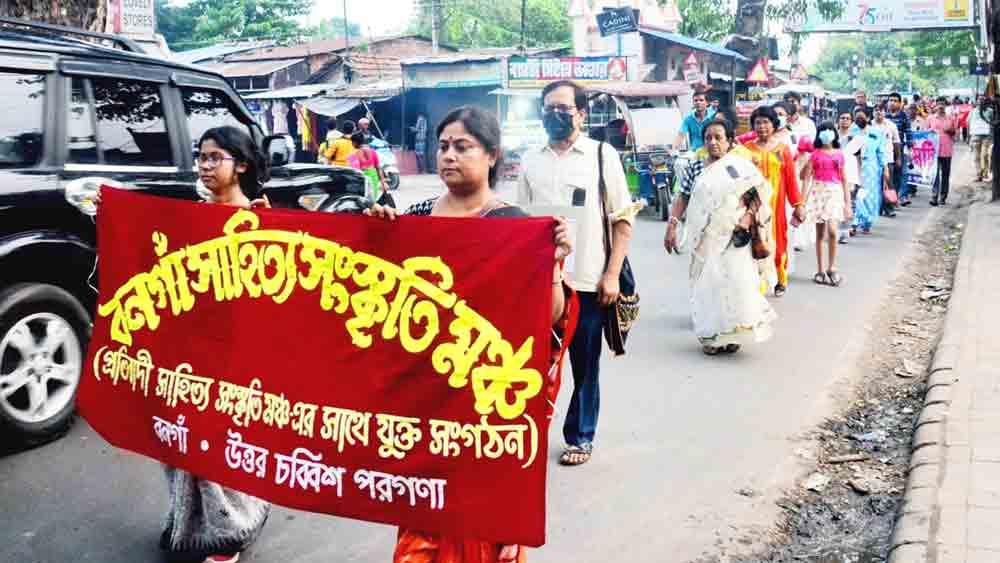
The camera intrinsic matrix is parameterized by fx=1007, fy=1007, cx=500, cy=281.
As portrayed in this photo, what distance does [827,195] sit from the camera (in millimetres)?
10188

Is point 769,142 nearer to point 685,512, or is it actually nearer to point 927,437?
point 927,437

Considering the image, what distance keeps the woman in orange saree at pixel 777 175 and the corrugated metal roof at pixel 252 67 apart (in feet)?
83.1

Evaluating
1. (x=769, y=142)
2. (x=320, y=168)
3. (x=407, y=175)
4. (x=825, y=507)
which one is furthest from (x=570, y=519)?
(x=407, y=175)

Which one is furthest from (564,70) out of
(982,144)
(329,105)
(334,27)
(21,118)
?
(334,27)

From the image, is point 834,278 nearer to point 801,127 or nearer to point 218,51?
point 801,127

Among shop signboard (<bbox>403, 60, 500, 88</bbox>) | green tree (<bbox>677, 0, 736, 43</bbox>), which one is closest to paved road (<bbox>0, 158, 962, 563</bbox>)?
shop signboard (<bbox>403, 60, 500, 88</bbox>)

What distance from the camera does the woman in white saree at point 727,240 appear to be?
688cm

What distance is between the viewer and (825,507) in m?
4.51

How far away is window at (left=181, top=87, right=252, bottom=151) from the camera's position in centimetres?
590

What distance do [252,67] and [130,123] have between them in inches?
1123

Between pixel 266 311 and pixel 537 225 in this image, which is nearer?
pixel 537 225

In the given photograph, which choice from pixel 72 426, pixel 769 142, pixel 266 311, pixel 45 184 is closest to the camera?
pixel 266 311

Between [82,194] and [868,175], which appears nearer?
[82,194]

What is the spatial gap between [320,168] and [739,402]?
3.17 m
